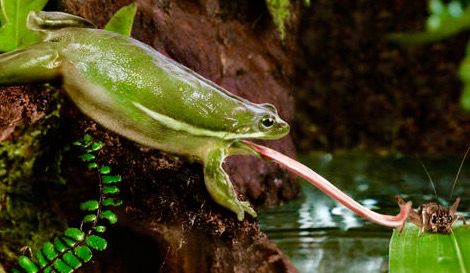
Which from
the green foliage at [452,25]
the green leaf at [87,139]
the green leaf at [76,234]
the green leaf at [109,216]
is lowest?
the green leaf at [76,234]

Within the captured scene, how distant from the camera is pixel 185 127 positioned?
0.99 metres

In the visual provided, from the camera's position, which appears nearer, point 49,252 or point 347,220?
point 49,252

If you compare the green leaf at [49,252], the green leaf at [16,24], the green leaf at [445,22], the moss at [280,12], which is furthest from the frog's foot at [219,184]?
the green leaf at [445,22]

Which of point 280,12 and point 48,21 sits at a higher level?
point 280,12

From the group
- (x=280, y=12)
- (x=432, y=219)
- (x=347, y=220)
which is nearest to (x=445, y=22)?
(x=280, y=12)

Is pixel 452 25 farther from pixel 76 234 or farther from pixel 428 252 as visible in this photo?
pixel 76 234

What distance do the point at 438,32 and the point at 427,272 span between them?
129 cm

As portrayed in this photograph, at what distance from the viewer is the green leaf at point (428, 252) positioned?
105 cm

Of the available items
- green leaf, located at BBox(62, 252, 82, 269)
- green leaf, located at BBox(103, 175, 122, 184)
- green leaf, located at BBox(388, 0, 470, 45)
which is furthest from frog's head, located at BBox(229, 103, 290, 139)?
green leaf, located at BBox(388, 0, 470, 45)

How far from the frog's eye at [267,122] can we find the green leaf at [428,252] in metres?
0.31

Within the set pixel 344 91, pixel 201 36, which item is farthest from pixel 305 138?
pixel 201 36

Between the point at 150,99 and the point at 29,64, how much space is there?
21 centimetres

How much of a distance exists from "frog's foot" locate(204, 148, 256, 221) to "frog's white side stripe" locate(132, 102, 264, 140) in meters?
0.03

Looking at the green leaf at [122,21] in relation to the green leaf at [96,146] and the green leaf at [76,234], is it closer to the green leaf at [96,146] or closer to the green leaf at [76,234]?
the green leaf at [96,146]
